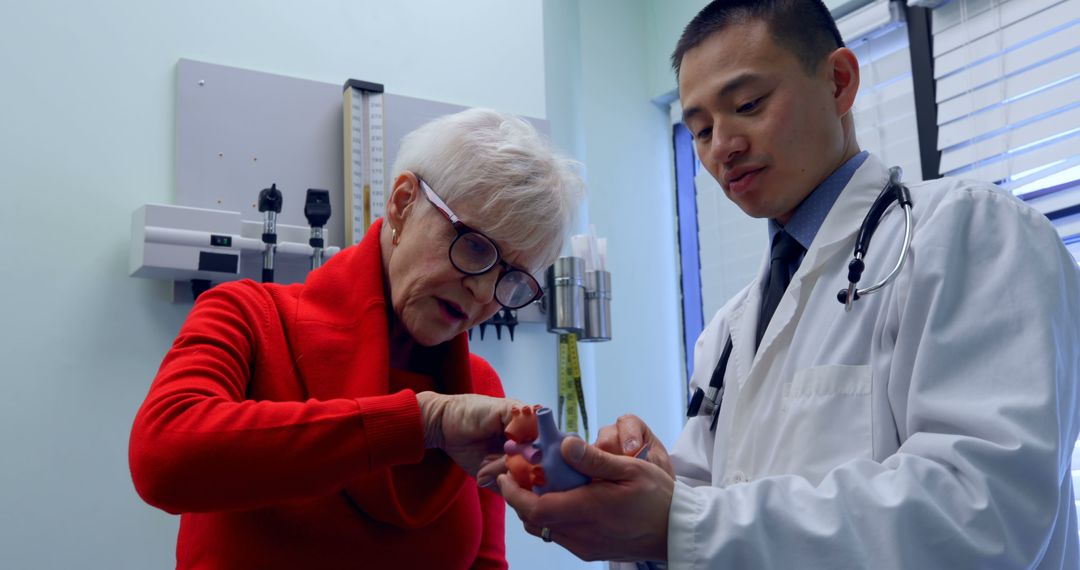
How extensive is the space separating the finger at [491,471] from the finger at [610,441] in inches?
6.0

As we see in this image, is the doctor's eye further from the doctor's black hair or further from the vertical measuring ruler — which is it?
the vertical measuring ruler

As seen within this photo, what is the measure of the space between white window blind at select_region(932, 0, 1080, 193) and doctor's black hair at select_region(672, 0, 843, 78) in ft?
3.31

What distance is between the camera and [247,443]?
104 centimetres

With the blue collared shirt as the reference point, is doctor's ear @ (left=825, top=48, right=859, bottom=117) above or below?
above

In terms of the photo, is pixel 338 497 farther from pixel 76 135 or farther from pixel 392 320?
pixel 76 135

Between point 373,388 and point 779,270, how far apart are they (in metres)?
0.64

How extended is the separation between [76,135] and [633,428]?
1341mm

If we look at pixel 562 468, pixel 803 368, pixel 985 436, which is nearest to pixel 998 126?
pixel 803 368

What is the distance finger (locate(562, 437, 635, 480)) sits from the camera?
1.01 m

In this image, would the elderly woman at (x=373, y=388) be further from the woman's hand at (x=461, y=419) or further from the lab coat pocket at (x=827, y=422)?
the lab coat pocket at (x=827, y=422)

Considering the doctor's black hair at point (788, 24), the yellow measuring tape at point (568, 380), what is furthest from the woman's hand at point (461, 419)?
the yellow measuring tape at point (568, 380)

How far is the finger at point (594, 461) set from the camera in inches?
39.7

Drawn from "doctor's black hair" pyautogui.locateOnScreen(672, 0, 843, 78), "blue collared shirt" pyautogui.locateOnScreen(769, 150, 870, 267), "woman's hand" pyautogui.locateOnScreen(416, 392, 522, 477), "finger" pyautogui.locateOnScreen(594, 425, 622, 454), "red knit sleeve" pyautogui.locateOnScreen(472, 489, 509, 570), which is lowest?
"red knit sleeve" pyautogui.locateOnScreen(472, 489, 509, 570)

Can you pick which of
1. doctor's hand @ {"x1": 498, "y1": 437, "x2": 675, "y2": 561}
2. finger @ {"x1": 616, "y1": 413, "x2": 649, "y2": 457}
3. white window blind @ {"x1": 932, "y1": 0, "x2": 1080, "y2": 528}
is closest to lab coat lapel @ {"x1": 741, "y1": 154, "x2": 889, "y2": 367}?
finger @ {"x1": 616, "y1": 413, "x2": 649, "y2": 457}
